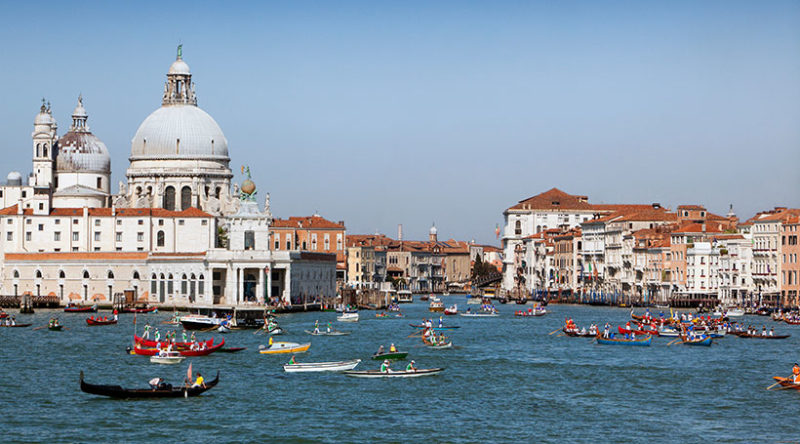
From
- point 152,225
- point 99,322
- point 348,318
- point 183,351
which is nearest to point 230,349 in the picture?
point 183,351

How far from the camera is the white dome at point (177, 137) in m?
107

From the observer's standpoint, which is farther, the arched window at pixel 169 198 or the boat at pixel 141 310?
the arched window at pixel 169 198

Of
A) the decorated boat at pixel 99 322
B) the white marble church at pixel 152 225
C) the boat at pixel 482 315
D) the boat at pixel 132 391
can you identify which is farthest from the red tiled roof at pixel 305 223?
A: the boat at pixel 132 391

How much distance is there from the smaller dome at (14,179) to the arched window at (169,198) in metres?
12.4

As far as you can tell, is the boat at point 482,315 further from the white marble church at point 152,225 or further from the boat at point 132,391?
the boat at point 132,391

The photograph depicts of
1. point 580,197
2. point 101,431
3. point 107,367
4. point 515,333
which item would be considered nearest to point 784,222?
point 515,333

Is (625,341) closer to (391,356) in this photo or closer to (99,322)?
(391,356)

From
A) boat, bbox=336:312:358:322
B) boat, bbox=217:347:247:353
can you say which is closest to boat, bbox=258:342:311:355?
boat, bbox=217:347:247:353

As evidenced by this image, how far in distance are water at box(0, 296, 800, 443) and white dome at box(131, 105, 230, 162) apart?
4469 centimetres

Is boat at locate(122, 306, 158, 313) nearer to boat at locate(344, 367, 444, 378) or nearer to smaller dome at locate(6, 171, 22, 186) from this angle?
smaller dome at locate(6, 171, 22, 186)

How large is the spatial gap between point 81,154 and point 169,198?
8.89 m

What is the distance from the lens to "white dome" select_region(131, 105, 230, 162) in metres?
107

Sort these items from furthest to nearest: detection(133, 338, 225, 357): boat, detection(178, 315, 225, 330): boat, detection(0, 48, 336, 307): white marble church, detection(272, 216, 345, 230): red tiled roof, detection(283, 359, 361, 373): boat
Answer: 1. detection(272, 216, 345, 230): red tiled roof
2. detection(0, 48, 336, 307): white marble church
3. detection(178, 315, 225, 330): boat
4. detection(133, 338, 225, 357): boat
5. detection(283, 359, 361, 373): boat

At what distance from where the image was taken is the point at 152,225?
325 ft
